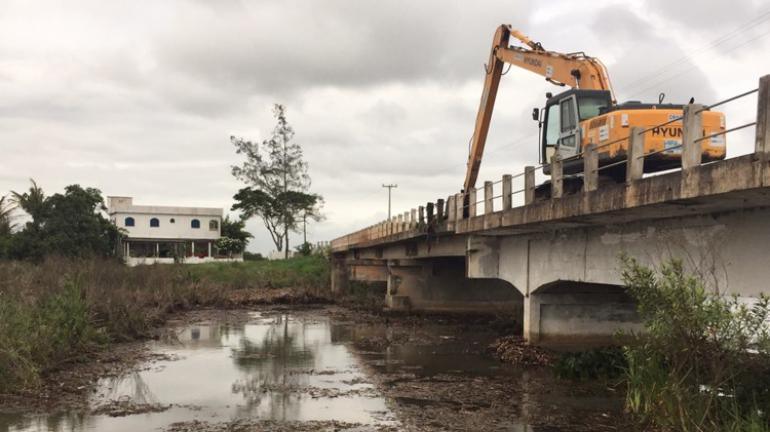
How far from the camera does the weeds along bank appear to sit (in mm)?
14555

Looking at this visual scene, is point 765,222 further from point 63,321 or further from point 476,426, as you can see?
point 63,321

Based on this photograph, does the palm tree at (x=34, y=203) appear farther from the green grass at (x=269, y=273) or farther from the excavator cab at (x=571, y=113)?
the excavator cab at (x=571, y=113)

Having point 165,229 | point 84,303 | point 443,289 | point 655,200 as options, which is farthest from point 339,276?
point 655,200

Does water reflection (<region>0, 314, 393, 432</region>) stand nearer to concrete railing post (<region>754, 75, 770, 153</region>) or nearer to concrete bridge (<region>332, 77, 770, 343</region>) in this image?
concrete bridge (<region>332, 77, 770, 343</region>)

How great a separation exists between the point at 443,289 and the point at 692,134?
25.3m

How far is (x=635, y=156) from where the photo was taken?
11.3 meters

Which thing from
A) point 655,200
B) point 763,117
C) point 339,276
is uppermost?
point 763,117

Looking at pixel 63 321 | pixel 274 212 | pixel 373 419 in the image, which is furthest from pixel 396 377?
pixel 274 212

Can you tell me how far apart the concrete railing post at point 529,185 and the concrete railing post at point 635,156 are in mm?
4654

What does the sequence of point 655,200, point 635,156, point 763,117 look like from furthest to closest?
1. point 635,156
2. point 655,200
3. point 763,117

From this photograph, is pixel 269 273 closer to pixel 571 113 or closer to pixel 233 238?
pixel 233 238

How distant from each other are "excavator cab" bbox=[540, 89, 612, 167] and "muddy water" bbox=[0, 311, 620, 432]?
19.0ft

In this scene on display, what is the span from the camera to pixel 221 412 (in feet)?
40.5

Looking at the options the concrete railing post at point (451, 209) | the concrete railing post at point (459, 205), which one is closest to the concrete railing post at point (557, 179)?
the concrete railing post at point (459, 205)
